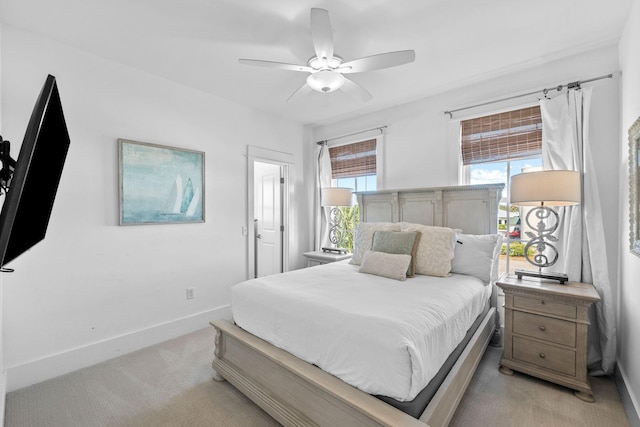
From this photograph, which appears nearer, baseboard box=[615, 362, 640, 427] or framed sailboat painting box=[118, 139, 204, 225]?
baseboard box=[615, 362, 640, 427]

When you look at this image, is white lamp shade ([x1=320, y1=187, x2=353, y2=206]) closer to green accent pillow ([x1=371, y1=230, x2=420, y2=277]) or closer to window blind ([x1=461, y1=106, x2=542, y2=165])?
green accent pillow ([x1=371, y1=230, x2=420, y2=277])

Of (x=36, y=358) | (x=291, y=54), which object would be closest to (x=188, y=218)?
(x=36, y=358)

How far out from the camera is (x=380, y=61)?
208 centimetres

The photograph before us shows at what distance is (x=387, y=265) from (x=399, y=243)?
0.29 m

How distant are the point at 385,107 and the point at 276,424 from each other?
352cm

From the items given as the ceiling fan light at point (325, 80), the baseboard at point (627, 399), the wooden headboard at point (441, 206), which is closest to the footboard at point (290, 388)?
the baseboard at point (627, 399)

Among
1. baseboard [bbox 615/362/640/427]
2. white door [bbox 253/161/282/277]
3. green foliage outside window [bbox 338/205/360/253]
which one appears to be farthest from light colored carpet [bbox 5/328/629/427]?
green foliage outside window [bbox 338/205/360/253]

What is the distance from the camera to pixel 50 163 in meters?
1.25

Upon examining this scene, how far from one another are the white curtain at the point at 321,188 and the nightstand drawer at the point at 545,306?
2.64m

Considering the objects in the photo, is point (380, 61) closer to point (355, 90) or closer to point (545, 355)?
point (355, 90)

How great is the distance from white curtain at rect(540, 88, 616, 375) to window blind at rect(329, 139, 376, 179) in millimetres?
1926

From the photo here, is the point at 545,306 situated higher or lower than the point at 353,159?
lower

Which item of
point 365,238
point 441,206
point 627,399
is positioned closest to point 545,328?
point 627,399

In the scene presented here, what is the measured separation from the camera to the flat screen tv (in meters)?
0.75
